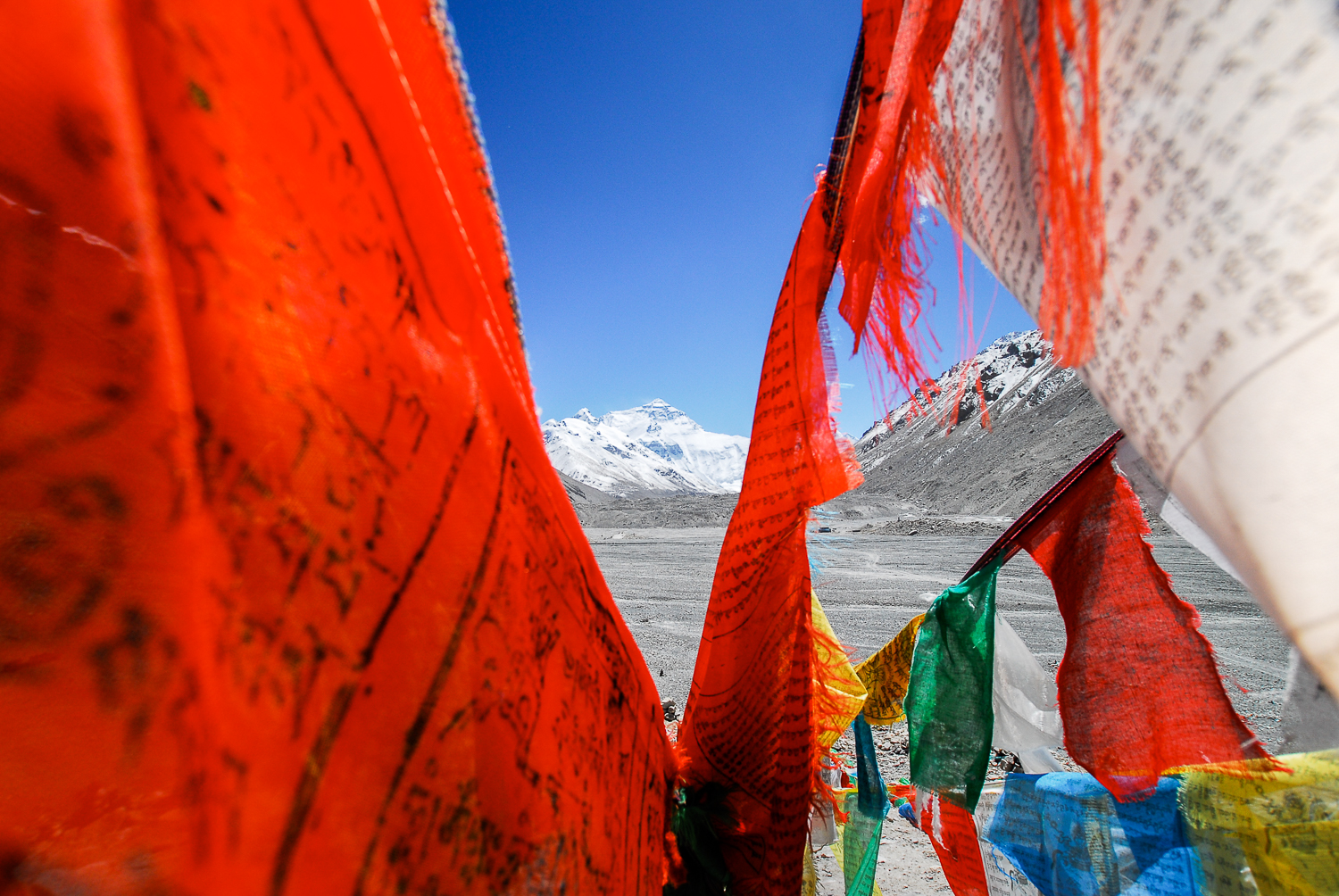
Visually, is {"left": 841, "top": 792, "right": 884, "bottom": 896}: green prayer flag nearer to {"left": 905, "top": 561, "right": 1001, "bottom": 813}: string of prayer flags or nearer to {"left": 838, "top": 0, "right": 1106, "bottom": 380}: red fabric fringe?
{"left": 905, "top": 561, "right": 1001, "bottom": 813}: string of prayer flags

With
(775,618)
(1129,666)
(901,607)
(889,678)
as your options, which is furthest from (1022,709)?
(901,607)

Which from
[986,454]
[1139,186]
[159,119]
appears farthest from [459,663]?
[986,454]

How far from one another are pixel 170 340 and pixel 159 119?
0.46 feet

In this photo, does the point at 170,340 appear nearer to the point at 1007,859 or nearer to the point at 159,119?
the point at 159,119

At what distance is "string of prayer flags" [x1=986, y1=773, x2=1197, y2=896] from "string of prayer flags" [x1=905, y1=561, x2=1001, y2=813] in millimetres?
187

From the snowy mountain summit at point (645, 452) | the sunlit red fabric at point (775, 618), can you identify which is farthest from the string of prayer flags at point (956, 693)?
the snowy mountain summit at point (645, 452)

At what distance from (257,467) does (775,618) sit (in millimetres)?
939

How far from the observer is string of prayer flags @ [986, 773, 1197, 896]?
1.49 meters

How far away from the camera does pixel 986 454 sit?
25375mm

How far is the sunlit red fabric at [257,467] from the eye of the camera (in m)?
0.33

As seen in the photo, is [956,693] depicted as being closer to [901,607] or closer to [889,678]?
[889,678]

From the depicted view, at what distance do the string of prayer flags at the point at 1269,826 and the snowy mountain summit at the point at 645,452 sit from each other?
46161 mm

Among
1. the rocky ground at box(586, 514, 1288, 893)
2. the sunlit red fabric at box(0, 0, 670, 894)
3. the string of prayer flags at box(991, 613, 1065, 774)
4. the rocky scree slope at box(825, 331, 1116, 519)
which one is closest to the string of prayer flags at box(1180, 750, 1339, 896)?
the rocky ground at box(586, 514, 1288, 893)

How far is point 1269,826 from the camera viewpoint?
1298mm
